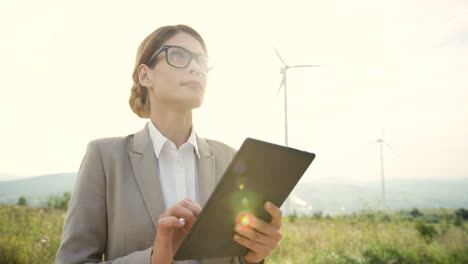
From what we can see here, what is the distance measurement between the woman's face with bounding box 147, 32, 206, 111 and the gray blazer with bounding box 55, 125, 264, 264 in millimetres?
381

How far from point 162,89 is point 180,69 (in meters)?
0.19

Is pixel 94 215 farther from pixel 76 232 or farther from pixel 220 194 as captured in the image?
pixel 220 194

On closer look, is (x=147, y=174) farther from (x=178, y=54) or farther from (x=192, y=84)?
(x=178, y=54)

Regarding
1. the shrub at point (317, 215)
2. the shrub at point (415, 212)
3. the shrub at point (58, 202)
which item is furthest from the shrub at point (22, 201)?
the shrub at point (415, 212)

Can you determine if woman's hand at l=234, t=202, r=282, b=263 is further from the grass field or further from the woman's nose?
the grass field

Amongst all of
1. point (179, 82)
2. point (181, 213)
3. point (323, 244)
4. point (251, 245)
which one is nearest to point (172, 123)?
point (179, 82)

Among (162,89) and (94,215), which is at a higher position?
(162,89)

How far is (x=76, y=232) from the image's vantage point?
208cm

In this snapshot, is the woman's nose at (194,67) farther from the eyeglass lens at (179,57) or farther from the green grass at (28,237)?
the green grass at (28,237)

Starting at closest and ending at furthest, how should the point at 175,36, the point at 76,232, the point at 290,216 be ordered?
the point at 76,232
the point at 175,36
the point at 290,216

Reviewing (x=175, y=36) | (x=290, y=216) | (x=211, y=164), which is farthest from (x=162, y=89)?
(x=290, y=216)

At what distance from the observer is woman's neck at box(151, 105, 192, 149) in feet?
8.51

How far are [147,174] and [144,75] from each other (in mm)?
808

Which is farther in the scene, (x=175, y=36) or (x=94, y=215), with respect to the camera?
(x=175, y=36)
